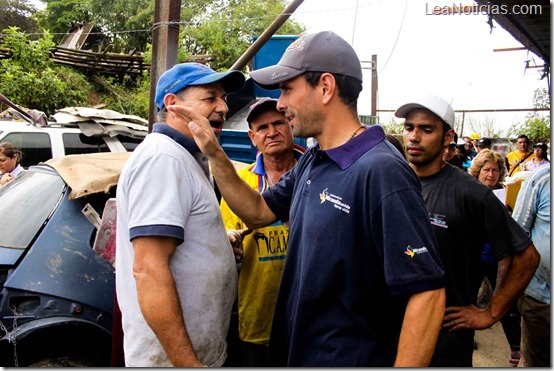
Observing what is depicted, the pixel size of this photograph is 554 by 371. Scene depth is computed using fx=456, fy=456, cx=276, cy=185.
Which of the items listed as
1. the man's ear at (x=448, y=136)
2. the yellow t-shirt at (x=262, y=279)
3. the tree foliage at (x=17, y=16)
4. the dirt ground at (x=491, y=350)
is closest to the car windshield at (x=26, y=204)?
the yellow t-shirt at (x=262, y=279)

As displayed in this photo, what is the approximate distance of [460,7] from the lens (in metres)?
5.65

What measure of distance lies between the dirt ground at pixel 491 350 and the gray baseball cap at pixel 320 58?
3694 mm

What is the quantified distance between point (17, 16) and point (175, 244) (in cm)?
2572

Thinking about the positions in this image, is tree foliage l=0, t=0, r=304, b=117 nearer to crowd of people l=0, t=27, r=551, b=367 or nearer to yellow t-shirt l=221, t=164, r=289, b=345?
yellow t-shirt l=221, t=164, r=289, b=345

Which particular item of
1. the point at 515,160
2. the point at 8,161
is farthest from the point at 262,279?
the point at 515,160

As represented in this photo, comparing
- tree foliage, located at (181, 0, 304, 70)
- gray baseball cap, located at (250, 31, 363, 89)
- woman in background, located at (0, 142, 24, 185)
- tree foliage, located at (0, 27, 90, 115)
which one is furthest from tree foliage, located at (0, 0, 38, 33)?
gray baseball cap, located at (250, 31, 363, 89)

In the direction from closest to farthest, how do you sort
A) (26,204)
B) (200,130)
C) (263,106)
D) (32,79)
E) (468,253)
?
(200,130) < (468,253) < (263,106) < (26,204) < (32,79)

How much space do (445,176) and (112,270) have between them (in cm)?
212

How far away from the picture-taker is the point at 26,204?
10.6 feet

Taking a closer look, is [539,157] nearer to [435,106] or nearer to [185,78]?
[435,106]

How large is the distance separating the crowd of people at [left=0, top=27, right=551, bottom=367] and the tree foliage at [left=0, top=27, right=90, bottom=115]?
1289cm

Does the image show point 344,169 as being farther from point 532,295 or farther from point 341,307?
point 532,295

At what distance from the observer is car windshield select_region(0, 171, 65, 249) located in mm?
2955

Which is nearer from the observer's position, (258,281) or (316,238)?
(316,238)
